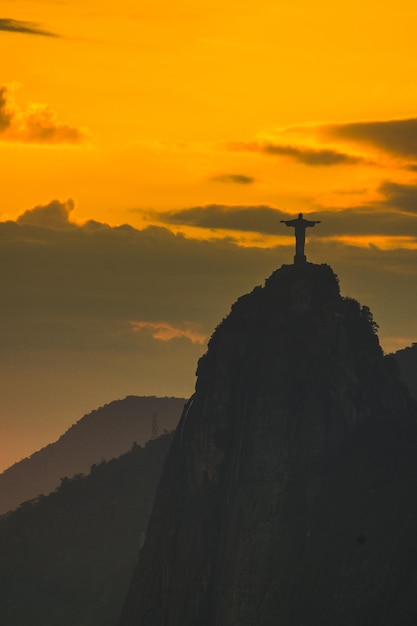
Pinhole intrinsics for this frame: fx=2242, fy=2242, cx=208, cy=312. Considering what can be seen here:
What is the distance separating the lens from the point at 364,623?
7844 inches

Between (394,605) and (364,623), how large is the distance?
377cm

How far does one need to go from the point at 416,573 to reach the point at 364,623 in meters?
6.41

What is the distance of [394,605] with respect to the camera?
19712 cm

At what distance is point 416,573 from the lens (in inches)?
7844

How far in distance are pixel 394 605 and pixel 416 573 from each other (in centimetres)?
396
